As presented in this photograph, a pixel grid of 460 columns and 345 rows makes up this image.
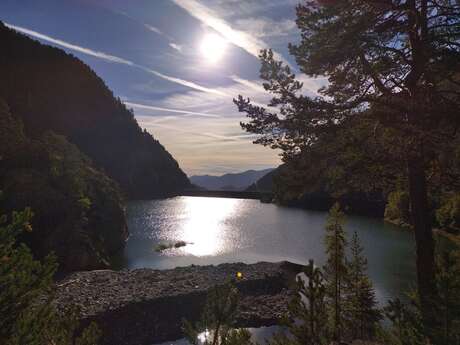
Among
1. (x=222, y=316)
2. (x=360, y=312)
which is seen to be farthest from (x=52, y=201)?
(x=222, y=316)

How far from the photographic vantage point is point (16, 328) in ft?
19.4

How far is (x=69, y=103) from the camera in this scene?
595 feet

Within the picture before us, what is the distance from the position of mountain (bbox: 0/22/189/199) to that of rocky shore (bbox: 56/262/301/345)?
128323 millimetres

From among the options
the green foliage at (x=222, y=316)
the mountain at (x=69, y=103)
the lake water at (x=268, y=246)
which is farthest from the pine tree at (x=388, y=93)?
the mountain at (x=69, y=103)

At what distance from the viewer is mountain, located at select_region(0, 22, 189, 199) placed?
485 ft

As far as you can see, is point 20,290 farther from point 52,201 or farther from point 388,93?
point 52,201

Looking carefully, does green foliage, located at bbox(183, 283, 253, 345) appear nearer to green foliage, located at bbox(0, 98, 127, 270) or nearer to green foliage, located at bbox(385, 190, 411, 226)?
green foliage, located at bbox(0, 98, 127, 270)

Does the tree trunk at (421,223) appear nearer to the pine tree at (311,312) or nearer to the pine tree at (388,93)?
the pine tree at (388,93)

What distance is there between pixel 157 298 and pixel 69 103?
180646mm

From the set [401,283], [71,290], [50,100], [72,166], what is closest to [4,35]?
[50,100]

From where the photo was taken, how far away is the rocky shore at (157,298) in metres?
22.3

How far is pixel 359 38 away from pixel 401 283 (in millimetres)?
25728

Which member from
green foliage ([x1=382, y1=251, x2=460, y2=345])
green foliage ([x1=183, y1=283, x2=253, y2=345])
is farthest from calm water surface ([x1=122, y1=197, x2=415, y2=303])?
green foliage ([x1=183, y1=283, x2=253, y2=345])

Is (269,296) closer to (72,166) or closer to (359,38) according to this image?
(359,38)
